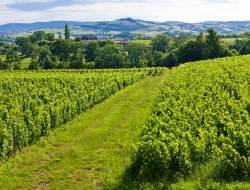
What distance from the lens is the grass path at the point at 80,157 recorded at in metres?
13.8

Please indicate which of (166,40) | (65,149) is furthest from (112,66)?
(65,149)

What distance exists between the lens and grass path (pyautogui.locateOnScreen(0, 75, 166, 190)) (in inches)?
545

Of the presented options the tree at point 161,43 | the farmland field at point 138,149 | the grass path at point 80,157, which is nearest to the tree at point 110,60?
the tree at point 161,43

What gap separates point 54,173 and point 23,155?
3259 mm

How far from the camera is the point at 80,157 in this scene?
1669 centimetres

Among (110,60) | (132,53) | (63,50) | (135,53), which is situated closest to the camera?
(110,60)

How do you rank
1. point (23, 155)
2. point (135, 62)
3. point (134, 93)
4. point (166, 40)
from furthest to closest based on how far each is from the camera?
point (166, 40), point (135, 62), point (134, 93), point (23, 155)

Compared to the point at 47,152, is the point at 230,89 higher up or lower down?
higher up

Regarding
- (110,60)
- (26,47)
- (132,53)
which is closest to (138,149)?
(110,60)

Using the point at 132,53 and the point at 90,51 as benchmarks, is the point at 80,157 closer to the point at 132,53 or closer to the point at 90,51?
the point at 132,53

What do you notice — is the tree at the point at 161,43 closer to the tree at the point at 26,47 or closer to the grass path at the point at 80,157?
the tree at the point at 26,47

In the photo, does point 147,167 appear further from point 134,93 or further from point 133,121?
point 134,93

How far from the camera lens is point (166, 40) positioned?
14600 centimetres

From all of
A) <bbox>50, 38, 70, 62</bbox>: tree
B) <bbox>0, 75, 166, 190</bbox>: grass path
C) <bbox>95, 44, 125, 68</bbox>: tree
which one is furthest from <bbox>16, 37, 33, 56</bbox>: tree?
<bbox>0, 75, 166, 190</bbox>: grass path
